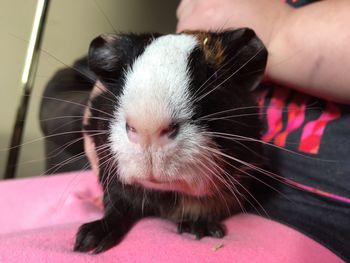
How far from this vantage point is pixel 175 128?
566 millimetres

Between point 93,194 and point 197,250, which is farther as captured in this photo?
point 93,194

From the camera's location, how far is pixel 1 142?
1735 mm

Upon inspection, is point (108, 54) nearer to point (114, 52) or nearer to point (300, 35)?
point (114, 52)

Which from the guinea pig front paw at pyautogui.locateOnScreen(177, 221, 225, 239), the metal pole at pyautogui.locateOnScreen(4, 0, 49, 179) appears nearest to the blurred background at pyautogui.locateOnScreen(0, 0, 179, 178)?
the metal pole at pyautogui.locateOnScreen(4, 0, 49, 179)

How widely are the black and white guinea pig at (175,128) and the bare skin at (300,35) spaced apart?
13 cm

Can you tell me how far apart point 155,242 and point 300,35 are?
51 centimetres

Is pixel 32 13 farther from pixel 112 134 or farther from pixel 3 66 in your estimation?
pixel 112 134

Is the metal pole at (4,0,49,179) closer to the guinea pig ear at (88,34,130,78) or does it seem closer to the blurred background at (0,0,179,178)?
the blurred background at (0,0,179,178)

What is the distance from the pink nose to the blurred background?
1052mm

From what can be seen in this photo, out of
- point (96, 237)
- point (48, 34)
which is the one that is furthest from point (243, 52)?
point (48, 34)

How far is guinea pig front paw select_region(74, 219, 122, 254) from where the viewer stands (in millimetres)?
667

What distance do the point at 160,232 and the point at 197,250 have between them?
93mm

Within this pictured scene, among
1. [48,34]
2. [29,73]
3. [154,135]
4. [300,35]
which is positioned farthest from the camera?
[48,34]

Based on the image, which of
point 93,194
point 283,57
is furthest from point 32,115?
point 283,57
